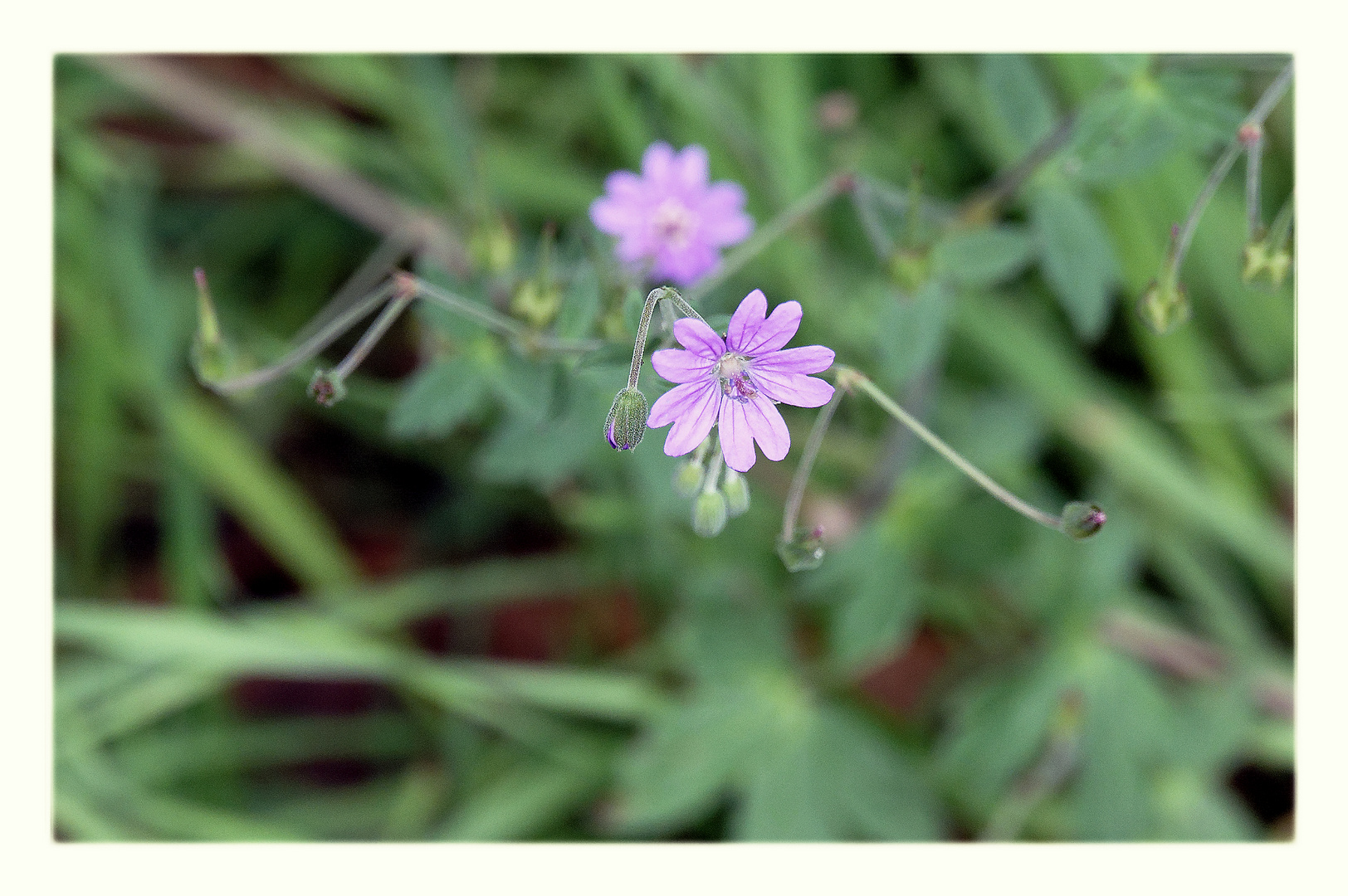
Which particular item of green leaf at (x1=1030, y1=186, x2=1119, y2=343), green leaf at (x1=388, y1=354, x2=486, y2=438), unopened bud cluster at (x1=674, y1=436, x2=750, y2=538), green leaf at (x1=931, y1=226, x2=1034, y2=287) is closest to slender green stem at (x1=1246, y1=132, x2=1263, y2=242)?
green leaf at (x1=1030, y1=186, x2=1119, y2=343)

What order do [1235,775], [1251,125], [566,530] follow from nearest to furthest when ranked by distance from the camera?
1. [1251,125]
2. [1235,775]
3. [566,530]

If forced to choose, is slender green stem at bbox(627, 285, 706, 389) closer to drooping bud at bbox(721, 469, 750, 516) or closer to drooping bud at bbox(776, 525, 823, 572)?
drooping bud at bbox(721, 469, 750, 516)

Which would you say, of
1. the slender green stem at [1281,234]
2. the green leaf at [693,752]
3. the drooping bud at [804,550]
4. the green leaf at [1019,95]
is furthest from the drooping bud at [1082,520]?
the green leaf at [693,752]

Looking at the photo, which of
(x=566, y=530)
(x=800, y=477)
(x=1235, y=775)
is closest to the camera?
(x=800, y=477)

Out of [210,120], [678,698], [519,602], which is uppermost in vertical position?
[210,120]

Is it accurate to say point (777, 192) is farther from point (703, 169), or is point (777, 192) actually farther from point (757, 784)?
point (757, 784)

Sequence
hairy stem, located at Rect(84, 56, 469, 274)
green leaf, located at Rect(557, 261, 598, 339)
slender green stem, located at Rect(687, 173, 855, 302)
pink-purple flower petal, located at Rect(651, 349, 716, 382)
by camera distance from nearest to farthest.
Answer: pink-purple flower petal, located at Rect(651, 349, 716, 382) < green leaf, located at Rect(557, 261, 598, 339) < slender green stem, located at Rect(687, 173, 855, 302) < hairy stem, located at Rect(84, 56, 469, 274)

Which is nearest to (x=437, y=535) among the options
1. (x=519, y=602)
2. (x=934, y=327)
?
(x=519, y=602)
